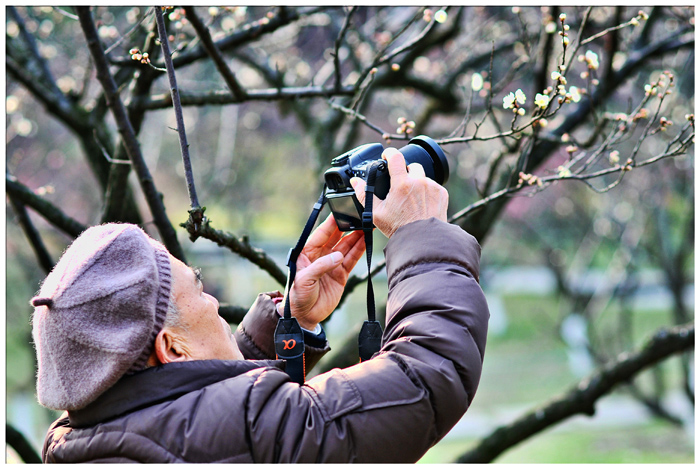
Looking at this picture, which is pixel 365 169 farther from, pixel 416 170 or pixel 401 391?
pixel 401 391

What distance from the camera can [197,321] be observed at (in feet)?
4.15

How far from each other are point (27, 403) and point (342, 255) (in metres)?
7.15

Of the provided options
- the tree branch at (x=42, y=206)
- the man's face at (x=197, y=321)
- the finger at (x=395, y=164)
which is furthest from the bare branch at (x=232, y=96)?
the man's face at (x=197, y=321)

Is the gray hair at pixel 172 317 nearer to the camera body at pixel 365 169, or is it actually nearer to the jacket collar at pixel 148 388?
the jacket collar at pixel 148 388

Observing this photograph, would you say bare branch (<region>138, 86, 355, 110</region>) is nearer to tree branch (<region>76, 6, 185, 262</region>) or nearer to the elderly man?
tree branch (<region>76, 6, 185, 262</region>)

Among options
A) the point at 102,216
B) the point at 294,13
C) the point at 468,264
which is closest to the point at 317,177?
the point at 294,13

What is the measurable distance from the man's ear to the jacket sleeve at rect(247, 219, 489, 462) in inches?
7.7

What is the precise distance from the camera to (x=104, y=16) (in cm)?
434

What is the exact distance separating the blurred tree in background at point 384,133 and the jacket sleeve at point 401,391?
61 cm

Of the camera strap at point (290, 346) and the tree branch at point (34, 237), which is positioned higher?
the camera strap at point (290, 346)

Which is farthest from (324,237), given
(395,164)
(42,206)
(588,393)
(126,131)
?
(588,393)

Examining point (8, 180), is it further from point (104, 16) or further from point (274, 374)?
point (104, 16)

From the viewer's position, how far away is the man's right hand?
1.32 m

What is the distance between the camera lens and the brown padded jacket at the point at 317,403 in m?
1.09
